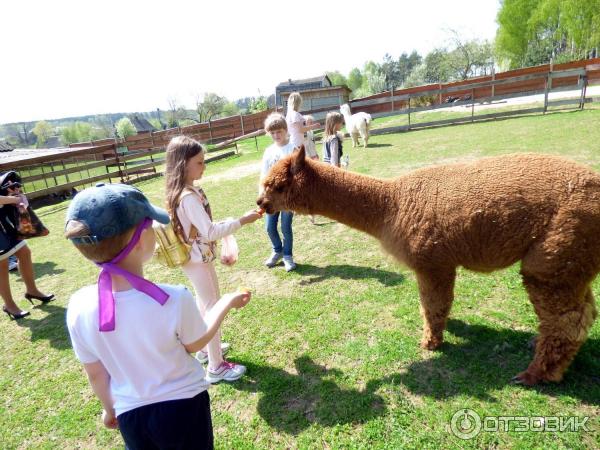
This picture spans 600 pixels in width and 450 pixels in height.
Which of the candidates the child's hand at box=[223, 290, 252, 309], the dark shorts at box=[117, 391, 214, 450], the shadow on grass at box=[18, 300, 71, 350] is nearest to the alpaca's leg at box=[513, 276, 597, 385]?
the child's hand at box=[223, 290, 252, 309]

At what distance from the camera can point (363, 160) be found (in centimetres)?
1166

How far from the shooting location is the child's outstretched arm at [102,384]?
150 centimetres

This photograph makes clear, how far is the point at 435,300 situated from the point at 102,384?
8.13 ft

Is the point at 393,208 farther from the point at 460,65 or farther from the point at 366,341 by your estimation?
the point at 460,65

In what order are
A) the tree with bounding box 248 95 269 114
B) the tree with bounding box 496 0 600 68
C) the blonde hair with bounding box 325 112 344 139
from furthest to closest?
the tree with bounding box 248 95 269 114
the tree with bounding box 496 0 600 68
the blonde hair with bounding box 325 112 344 139

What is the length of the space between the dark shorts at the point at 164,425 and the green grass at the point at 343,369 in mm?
1170

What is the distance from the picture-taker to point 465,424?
2375 millimetres

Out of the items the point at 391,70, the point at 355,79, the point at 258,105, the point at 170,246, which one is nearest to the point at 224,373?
the point at 170,246

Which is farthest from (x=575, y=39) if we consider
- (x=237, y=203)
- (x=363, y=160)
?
(x=237, y=203)

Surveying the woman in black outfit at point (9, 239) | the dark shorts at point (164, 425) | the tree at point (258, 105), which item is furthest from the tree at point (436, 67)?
the dark shorts at point (164, 425)

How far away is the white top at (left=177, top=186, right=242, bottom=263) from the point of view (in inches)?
102

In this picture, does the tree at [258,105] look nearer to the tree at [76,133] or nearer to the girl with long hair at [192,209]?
the tree at [76,133]

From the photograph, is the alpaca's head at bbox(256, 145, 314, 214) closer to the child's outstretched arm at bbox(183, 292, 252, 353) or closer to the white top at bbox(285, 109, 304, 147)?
the child's outstretched arm at bbox(183, 292, 252, 353)

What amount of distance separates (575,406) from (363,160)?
9.92m
